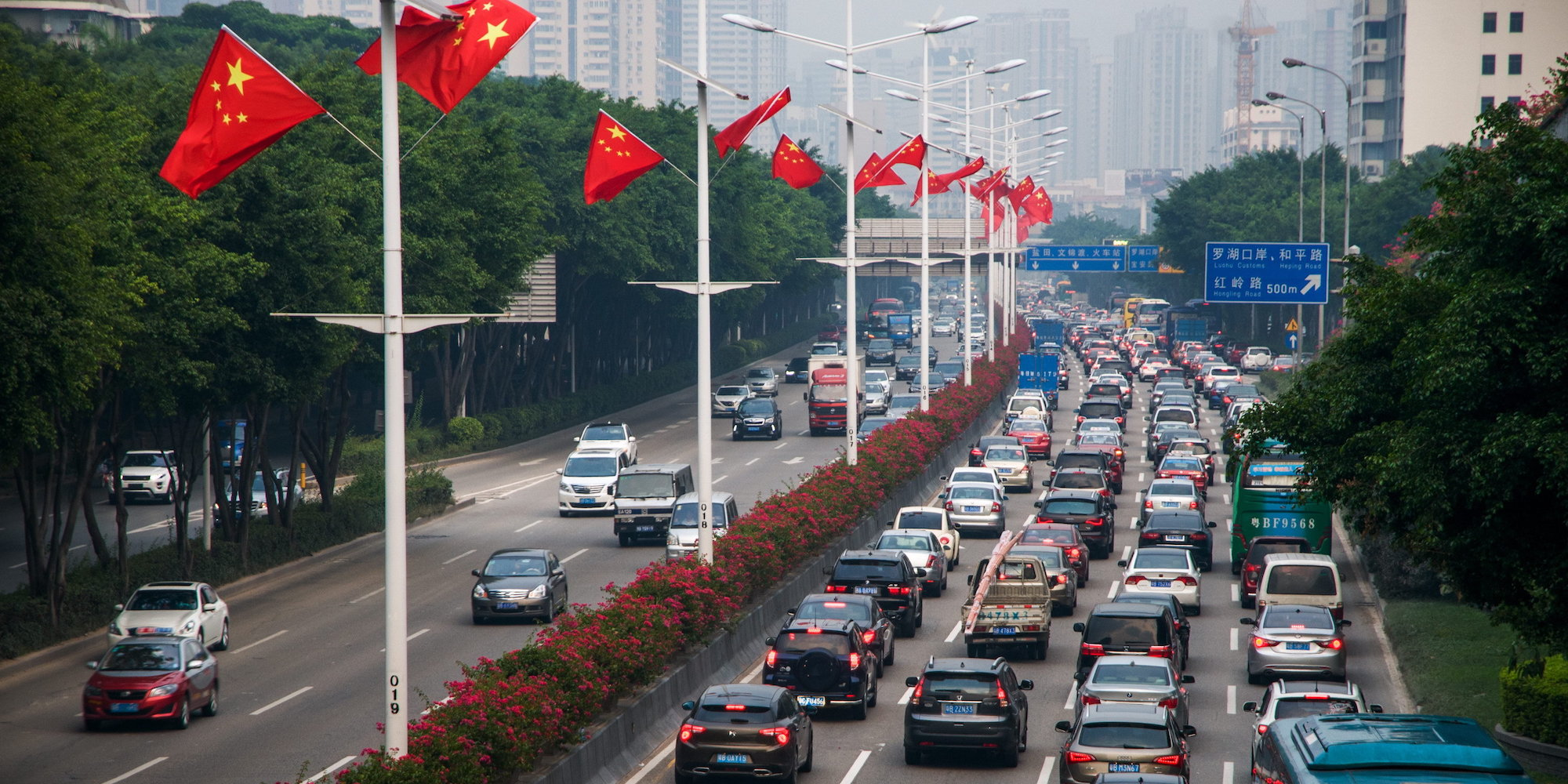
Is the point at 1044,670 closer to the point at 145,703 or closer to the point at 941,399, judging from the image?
Result: the point at 145,703

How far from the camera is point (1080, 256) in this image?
310 ft

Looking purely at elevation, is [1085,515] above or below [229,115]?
below

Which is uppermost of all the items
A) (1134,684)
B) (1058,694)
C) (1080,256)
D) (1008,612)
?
(1080,256)

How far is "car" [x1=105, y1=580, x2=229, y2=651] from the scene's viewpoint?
3206cm

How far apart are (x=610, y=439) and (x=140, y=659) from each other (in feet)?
103

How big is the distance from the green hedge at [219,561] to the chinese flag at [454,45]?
20.4 m

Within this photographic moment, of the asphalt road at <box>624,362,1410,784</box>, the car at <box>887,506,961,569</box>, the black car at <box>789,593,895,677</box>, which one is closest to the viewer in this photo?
the asphalt road at <box>624,362,1410,784</box>

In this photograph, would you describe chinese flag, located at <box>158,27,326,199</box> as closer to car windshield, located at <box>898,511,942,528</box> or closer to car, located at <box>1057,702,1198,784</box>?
car, located at <box>1057,702,1198,784</box>

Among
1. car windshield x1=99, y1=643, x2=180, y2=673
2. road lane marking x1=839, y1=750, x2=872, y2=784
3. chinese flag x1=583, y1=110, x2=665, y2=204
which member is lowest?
road lane marking x1=839, y1=750, x2=872, y2=784

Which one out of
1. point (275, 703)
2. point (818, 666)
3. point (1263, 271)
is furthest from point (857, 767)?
point (1263, 271)

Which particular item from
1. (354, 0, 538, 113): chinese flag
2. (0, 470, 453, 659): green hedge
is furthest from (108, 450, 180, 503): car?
(354, 0, 538, 113): chinese flag

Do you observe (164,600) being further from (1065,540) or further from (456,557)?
(1065,540)

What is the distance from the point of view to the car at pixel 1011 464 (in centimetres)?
5566

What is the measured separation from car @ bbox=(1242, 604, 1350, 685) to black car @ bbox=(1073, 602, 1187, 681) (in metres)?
1.62
